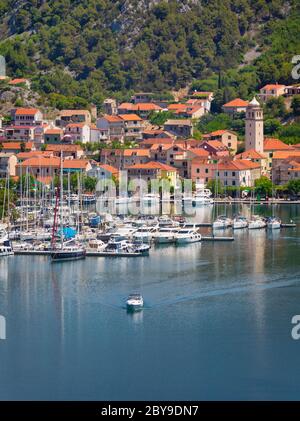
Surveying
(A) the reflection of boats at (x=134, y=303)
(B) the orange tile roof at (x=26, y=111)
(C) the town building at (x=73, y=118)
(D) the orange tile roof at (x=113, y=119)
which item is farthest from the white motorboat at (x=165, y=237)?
(D) the orange tile roof at (x=113, y=119)

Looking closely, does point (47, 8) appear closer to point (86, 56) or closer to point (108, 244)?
point (86, 56)

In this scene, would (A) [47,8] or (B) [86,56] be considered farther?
(A) [47,8]

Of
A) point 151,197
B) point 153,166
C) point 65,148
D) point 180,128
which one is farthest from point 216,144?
point 151,197

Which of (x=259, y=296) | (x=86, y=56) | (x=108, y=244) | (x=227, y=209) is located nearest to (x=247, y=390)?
(x=259, y=296)

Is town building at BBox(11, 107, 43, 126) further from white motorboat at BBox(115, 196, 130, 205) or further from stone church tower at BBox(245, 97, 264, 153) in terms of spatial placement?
white motorboat at BBox(115, 196, 130, 205)

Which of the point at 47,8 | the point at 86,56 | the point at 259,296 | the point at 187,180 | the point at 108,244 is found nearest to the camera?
the point at 259,296
